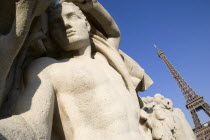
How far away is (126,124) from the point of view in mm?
2414

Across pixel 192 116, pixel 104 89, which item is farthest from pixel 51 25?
pixel 192 116

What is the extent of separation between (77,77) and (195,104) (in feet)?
113

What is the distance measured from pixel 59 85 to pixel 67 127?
364mm

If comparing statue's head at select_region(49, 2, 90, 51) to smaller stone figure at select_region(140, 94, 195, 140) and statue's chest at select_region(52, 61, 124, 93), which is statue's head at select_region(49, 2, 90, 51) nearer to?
statue's chest at select_region(52, 61, 124, 93)

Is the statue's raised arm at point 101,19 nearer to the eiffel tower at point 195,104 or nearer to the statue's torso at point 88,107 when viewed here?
the statue's torso at point 88,107

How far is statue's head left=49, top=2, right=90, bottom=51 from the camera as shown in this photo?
Result: 2.86 meters

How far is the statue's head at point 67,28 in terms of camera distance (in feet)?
9.39

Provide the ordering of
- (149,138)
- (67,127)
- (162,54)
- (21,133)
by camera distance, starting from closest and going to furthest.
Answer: (21,133) < (67,127) < (149,138) < (162,54)

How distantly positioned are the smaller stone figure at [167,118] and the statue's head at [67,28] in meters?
1.98

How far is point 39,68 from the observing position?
95.1 inches

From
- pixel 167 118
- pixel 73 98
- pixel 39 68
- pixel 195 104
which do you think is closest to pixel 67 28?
pixel 39 68

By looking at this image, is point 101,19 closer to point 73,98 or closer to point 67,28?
point 67,28

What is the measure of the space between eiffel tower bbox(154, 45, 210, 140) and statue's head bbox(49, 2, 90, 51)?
31691mm

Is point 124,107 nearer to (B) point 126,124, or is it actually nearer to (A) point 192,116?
(B) point 126,124
